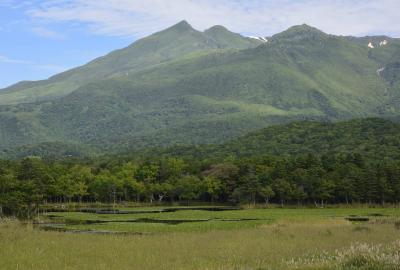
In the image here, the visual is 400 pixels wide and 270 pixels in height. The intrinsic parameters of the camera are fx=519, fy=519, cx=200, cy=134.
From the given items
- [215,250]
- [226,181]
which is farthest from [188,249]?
[226,181]

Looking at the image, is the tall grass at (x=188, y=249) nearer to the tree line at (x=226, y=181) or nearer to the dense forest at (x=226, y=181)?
the dense forest at (x=226, y=181)

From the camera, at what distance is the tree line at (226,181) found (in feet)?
418

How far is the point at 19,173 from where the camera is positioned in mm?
122812

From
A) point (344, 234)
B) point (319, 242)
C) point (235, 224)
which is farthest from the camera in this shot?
point (235, 224)

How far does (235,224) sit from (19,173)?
68.8 meters

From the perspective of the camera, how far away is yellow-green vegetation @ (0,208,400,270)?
99.2 ft

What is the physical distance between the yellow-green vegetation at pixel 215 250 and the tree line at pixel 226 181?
59263 mm

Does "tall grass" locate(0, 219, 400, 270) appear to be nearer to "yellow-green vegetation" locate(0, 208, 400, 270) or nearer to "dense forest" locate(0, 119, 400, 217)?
"yellow-green vegetation" locate(0, 208, 400, 270)

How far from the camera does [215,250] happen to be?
43188 mm

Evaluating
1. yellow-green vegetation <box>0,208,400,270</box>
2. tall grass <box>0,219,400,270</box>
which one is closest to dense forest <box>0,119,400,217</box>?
tall grass <box>0,219,400,270</box>

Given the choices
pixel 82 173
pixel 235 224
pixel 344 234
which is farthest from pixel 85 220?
pixel 82 173

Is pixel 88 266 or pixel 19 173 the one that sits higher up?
pixel 19 173

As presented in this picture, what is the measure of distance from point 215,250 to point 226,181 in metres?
110

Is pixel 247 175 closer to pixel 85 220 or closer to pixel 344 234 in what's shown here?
pixel 85 220
